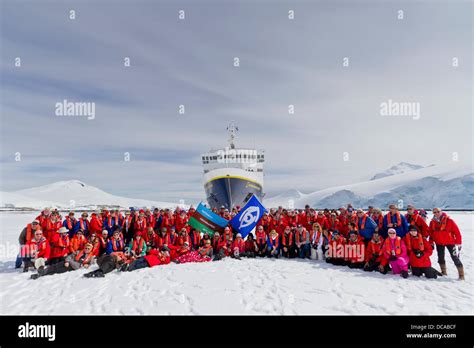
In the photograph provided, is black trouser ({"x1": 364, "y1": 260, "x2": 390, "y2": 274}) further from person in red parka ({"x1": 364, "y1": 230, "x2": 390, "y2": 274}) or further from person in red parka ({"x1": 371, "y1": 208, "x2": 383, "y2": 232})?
person in red parka ({"x1": 371, "y1": 208, "x2": 383, "y2": 232})

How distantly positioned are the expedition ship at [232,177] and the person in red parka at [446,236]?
17.6m

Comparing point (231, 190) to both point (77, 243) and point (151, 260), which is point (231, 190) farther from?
point (77, 243)

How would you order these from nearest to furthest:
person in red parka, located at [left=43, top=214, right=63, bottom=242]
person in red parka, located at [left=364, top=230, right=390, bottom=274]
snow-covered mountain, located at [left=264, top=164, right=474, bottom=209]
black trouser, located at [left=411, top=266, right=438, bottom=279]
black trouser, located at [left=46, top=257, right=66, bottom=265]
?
black trouser, located at [left=411, top=266, right=438, bottom=279], person in red parka, located at [left=364, top=230, right=390, bottom=274], black trouser, located at [left=46, top=257, right=66, bottom=265], person in red parka, located at [left=43, top=214, right=63, bottom=242], snow-covered mountain, located at [left=264, top=164, right=474, bottom=209]

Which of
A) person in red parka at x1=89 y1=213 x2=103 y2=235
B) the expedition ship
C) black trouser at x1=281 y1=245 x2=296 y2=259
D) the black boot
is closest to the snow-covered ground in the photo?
the black boot

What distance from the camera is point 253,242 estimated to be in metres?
10.3

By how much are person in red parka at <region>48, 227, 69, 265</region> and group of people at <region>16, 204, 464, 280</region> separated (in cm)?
3

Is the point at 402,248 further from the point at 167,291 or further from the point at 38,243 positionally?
the point at 38,243

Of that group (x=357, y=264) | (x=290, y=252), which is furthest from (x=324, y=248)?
(x=357, y=264)

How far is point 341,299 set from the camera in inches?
227

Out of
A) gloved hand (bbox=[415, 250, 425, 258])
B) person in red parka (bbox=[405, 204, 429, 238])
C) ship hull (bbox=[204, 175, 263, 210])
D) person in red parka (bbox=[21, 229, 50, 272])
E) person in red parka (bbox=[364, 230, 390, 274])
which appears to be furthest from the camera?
ship hull (bbox=[204, 175, 263, 210])

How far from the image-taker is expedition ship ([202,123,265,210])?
94.7 feet

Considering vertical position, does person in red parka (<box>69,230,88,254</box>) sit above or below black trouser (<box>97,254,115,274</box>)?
above
